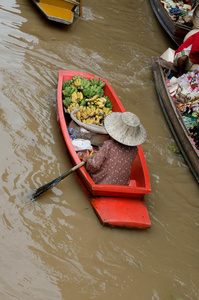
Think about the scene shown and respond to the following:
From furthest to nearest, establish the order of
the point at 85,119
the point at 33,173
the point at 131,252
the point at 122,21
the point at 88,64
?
the point at 122,21 → the point at 88,64 → the point at 85,119 → the point at 33,173 → the point at 131,252

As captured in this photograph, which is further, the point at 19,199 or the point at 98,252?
the point at 19,199

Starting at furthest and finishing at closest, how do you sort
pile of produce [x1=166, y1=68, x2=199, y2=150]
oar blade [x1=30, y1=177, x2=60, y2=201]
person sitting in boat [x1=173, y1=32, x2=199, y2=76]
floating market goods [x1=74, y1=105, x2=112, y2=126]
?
1. person sitting in boat [x1=173, y1=32, x2=199, y2=76]
2. pile of produce [x1=166, y1=68, x2=199, y2=150]
3. floating market goods [x1=74, y1=105, x2=112, y2=126]
4. oar blade [x1=30, y1=177, x2=60, y2=201]

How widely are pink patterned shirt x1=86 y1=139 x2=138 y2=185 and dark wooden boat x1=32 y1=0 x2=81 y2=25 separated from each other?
14.7 feet

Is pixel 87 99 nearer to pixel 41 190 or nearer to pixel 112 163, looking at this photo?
pixel 112 163

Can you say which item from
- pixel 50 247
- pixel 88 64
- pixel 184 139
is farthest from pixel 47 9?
pixel 50 247

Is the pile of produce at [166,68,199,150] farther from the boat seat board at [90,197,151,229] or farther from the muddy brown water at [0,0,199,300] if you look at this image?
the boat seat board at [90,197,151,229]

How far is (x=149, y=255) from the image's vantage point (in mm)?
3656

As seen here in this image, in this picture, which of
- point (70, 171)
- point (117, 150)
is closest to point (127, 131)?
point (117, 150)

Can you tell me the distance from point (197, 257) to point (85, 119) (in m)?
2.52

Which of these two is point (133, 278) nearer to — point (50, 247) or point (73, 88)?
point (50, 247)

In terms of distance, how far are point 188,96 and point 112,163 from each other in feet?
9.47

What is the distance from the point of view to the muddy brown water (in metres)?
3.23

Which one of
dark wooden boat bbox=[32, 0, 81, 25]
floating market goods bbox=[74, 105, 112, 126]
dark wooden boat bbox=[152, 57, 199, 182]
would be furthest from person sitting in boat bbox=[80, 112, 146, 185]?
dark wooden boat bbox=[32, 0, 81, 25]

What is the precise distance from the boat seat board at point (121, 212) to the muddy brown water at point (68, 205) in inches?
7.6
